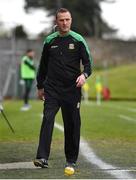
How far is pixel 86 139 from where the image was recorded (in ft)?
43.8

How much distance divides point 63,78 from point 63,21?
72 cm

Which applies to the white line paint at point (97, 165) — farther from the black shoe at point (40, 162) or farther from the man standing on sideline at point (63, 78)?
the man standing on sideline at point (63, 78)

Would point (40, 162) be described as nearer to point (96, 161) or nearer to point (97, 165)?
point (97, 165)

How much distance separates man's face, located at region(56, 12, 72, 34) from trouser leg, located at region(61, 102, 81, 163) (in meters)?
0.95

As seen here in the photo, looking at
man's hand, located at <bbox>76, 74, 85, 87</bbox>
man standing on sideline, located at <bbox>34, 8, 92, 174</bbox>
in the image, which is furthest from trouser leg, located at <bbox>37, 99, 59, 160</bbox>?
man's hand, located at <bbox>76, 74, 85, 87</bbox>

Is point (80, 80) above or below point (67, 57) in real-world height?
below

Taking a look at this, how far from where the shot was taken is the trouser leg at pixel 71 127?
939 centimetres

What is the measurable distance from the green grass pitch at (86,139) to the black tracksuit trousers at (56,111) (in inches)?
12.5

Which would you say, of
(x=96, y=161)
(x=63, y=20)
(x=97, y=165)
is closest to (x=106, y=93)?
(x=96, y=161)

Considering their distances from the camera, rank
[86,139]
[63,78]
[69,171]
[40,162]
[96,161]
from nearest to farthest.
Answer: [69,171] < [40,162] < [63,78] < [96,161] < [86,139]

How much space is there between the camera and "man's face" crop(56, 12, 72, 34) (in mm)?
9258

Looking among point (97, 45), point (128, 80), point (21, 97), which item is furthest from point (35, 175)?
point (97, 45)

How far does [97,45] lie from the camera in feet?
208

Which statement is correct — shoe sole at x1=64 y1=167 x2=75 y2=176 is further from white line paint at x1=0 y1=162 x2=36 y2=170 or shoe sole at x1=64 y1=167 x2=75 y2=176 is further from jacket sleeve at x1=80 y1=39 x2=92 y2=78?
jacket sleeve at x1=80 y1=39 x2=92 y2=78
